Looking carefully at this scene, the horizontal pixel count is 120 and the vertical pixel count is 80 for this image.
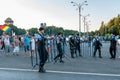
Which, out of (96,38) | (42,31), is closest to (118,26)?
(96,38)

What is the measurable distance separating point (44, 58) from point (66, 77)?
1910 mm

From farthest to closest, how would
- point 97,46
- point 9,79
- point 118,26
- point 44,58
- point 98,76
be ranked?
point 118,26 → point 97,46 → point 44,58 → point 98,76 → point 9,79

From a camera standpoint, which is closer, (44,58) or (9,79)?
(9,79)

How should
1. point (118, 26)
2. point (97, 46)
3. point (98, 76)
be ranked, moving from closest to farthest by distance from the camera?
point (98, 76)
point (97, 46)
point (118, 26)

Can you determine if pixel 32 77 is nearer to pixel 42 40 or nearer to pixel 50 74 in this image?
pixel 50 74

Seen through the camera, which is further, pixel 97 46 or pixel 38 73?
pixel 97 46

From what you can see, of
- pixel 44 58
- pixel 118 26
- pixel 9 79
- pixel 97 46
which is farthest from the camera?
pixel 118 26

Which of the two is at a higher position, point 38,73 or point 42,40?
point 42,40

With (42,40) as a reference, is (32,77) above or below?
below

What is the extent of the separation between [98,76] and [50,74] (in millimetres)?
1832

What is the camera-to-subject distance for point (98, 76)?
13109 mm

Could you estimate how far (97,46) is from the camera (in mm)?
26031

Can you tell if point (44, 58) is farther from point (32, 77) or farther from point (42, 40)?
point (32, 77)

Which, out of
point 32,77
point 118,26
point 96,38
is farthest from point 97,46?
point 118,26
